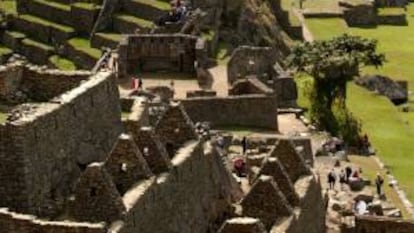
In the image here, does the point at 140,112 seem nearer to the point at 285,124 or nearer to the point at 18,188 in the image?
the point at 18,188

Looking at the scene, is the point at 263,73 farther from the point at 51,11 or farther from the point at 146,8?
the point at 51,11

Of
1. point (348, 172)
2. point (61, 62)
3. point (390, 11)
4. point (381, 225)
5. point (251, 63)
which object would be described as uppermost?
point (251, 63)

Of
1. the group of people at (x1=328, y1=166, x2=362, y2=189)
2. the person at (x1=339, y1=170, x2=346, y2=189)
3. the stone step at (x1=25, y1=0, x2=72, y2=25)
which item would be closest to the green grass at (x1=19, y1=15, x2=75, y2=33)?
the stone step at (x1=25, y1=0, x2=72, y2=25)

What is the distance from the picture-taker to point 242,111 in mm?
55219

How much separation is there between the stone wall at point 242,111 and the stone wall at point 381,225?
1882 centimetres

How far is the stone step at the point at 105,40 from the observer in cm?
6805

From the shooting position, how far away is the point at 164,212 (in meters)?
23.2

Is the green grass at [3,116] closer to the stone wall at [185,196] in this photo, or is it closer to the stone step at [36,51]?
the stone wall at [185,196]

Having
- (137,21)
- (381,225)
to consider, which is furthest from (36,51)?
(381,225)

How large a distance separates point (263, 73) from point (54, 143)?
42.2m

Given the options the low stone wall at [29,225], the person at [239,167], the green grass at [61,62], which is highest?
the low stone wall at [29,225]

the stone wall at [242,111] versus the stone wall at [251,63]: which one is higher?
the stone wall at [251,63]

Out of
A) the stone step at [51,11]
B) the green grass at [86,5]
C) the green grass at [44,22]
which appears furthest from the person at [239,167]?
the stone step at [51,11]

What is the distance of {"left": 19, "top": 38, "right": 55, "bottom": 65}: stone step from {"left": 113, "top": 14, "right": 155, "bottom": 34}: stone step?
14.1 ft
